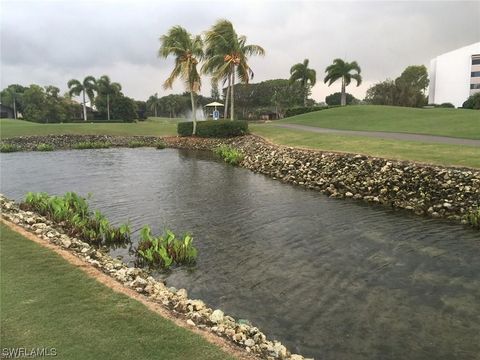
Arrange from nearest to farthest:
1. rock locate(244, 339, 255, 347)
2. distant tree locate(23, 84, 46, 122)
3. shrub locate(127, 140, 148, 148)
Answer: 1. rock locate(244, 339, 255, 347)
2. shrub locate(127, 140, 148, 148)
3. distant tree locate(23, 84, 46, 122)

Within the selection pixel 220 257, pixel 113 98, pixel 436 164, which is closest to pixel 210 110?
pixel 113 98

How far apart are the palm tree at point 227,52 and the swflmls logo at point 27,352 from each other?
106 feet

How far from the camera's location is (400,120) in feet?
113

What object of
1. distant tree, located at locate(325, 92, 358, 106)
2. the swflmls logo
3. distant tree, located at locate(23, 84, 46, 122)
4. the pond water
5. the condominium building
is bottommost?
the pond water

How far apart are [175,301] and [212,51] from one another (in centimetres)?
3443

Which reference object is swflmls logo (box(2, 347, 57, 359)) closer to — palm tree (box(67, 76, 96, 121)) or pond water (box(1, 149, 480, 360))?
pond water (box(1, 149, 480, 360))

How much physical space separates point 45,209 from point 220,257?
19.3 ft

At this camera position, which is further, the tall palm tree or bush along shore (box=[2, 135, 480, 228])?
the tall palm tree

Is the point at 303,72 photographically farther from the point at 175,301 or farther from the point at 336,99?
the point at 175,301

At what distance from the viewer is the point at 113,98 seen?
77.8m

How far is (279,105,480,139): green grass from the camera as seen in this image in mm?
26109

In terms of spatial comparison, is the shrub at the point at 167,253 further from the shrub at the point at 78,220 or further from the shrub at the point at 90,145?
the shrub at the point at 90,145

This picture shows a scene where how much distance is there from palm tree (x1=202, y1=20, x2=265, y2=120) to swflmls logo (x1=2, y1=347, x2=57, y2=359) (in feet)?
106

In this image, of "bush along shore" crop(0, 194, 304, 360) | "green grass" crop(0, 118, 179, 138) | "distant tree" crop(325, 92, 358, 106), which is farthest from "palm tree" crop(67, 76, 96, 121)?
"bush along shore" crop(0, 194, 304, 360)
